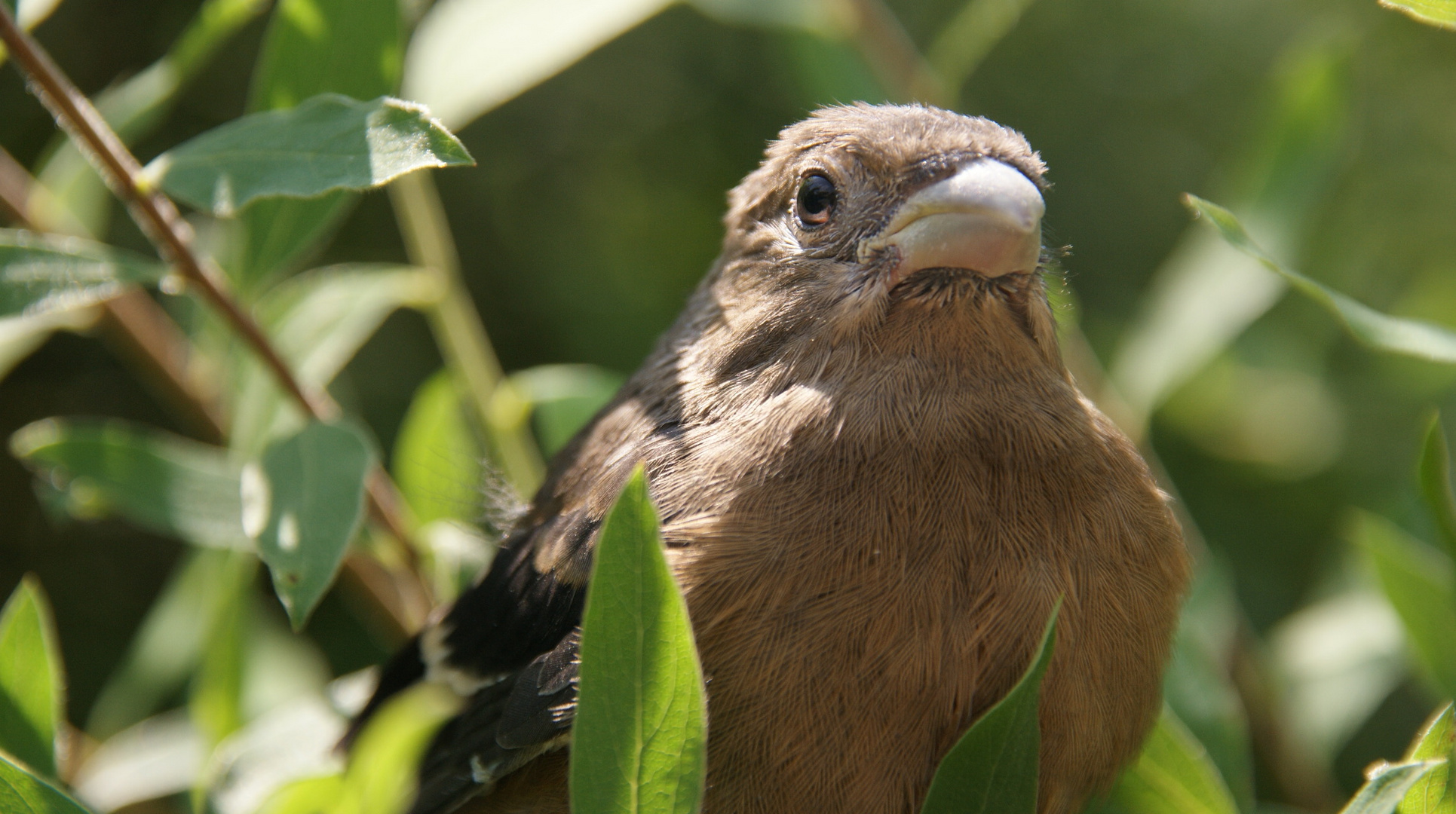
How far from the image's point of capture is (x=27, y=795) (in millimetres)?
1428

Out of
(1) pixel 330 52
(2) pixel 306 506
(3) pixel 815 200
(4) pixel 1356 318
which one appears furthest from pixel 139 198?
(4) pixel 1356 318

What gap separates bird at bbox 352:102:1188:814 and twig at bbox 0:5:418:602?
1.69ft

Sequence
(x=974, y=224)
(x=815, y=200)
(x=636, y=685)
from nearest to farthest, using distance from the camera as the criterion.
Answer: (x=636, y=685) → (x=974, y=224) → (x=815, y=200)

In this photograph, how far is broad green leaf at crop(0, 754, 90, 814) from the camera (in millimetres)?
1417

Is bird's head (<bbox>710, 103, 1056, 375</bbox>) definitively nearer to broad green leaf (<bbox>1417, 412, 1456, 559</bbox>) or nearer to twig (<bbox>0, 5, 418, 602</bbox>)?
broad green leaf (<bbox>1417, 412, 1456, 559</bbox>)

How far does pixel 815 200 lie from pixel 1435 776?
133 centimetres

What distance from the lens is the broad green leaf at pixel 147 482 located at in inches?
90.2

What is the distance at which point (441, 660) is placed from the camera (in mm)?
2230

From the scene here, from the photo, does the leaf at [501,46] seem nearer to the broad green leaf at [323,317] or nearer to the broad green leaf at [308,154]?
the broad green leaf at [323,317]

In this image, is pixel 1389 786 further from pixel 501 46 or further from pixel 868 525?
pixel 501 46

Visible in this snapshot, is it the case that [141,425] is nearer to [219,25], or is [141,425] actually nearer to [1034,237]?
[219,25]

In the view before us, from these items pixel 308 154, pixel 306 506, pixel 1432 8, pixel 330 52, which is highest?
pixel 1432 8

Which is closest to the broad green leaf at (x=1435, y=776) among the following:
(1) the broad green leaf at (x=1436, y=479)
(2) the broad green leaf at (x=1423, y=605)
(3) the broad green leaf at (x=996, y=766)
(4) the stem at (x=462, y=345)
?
(1) the broad green leaf at (x=1436, y=479)

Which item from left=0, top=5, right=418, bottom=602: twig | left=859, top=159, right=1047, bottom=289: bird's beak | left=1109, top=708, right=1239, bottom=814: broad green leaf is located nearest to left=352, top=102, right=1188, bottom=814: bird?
left=859, top=159, right=1047, bottom=289: bird's beak
